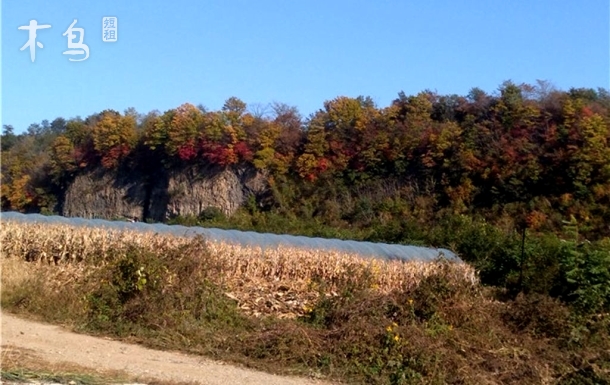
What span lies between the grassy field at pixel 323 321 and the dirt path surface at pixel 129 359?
42 cm

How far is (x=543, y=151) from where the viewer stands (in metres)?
38.3

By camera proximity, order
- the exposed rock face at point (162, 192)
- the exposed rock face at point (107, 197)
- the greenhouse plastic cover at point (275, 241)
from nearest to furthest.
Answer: the greenhouse plastic cover at point (275, 241) < the exposed rock face at point (162, 192) < the exposed rock face at point (107, 197)

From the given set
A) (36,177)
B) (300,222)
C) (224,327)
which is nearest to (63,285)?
(224,327)

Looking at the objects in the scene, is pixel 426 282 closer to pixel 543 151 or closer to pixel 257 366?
pixel 257 366

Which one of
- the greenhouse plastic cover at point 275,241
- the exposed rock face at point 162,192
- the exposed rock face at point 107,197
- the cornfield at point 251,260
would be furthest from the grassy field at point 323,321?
the exposed rock face at point 107,197

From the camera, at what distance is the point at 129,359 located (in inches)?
452

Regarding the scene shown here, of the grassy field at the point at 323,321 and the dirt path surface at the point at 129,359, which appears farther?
the grassy field at the point at 323,321

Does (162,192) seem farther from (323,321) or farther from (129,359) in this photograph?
(129,359)

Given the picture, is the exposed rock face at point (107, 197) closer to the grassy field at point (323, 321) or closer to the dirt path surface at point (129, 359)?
the grassy field at point (323, 321)

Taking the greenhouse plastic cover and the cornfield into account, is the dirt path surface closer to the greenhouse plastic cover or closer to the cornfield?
the cornfield

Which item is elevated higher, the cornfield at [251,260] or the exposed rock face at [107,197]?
the exposed rock face at [107,197]

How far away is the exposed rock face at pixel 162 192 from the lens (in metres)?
48.2

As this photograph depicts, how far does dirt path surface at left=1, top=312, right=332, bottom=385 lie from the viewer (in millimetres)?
10672

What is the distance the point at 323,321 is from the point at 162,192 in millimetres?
36761
